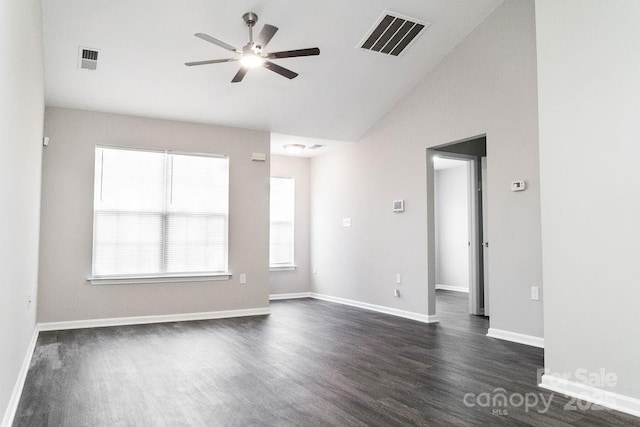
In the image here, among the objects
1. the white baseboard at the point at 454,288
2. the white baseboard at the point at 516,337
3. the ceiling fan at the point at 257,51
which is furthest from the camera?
the white baseboard at the point at 454,288

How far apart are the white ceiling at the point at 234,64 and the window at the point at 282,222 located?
2049mm

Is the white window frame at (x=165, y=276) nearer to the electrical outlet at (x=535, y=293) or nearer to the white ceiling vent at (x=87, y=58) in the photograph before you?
the white ceiling vent at (x=87, y=58)

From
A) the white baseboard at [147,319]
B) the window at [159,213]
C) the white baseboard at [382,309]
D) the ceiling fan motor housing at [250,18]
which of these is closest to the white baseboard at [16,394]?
the white baseboard at [147,319]

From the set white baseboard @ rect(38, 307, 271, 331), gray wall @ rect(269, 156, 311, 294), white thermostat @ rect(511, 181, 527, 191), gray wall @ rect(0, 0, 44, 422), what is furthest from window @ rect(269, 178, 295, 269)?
gray wall @ rect(0, 0, 44, 422)

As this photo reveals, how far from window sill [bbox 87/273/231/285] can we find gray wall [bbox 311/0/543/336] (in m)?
2.27

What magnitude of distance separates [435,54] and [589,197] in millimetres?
3088

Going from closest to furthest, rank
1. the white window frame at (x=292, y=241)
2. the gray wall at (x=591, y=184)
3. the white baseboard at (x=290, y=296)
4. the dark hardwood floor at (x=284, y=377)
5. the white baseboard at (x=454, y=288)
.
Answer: the dark hardwood floor at (x=284, y=377)
the gray wall at (x=591, y=184)
the white baseboard at (x=290, y=296)
the white window frame at (x=292, y=241)
the white baseboard at (x=454, y=288)

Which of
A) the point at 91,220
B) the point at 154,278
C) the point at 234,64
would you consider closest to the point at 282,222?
the point at 154,278

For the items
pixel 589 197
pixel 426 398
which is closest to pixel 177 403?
pixel 426 398

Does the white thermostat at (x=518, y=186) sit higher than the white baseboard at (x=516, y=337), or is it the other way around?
the white thermostat at (x=518, y=186)

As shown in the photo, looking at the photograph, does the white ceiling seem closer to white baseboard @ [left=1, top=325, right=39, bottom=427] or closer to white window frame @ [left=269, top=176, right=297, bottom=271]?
white window frame @ [left=269, top=176, right=297, bottom=271]

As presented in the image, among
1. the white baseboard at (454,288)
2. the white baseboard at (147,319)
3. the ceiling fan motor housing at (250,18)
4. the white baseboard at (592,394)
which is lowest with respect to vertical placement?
the white baseboard at (454,288)

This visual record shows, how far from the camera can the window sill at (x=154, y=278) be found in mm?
5461

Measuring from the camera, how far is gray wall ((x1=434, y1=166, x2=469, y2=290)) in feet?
32.1
